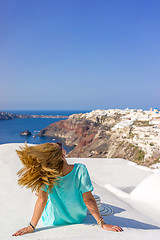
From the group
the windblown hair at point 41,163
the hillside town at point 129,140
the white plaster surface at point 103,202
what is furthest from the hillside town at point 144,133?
the windblown hair at point 41,163

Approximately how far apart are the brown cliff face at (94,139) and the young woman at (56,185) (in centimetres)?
1926

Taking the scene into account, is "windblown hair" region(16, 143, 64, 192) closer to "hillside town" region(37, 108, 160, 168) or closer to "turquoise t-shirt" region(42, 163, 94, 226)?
"turquoise t-shirt" region(42, 163, 94, 226)

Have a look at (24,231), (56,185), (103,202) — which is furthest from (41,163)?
(103,202)

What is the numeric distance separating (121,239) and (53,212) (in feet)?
2.13

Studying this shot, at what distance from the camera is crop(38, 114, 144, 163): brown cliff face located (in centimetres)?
3049

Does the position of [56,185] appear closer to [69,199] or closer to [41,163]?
[69,199]

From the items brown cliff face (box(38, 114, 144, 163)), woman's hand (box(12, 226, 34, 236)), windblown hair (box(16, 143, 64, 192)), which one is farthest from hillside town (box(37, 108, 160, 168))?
windblown hair (box(16, 143, 64, 192))

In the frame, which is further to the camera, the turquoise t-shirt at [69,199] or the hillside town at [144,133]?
the hillside town at [144,133]

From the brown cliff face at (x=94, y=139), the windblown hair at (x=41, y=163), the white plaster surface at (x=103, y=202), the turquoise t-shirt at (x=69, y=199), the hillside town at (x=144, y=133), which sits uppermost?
the windblown hair at (x=41, y=163)

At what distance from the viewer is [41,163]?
66.6 inches

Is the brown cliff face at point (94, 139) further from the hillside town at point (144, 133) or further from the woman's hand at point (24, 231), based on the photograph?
the woman's hand at point (24, 231)

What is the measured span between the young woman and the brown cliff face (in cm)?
1926

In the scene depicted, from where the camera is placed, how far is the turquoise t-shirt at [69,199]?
6.23 ft

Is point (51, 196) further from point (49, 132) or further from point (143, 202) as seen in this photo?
point (49, 132)
